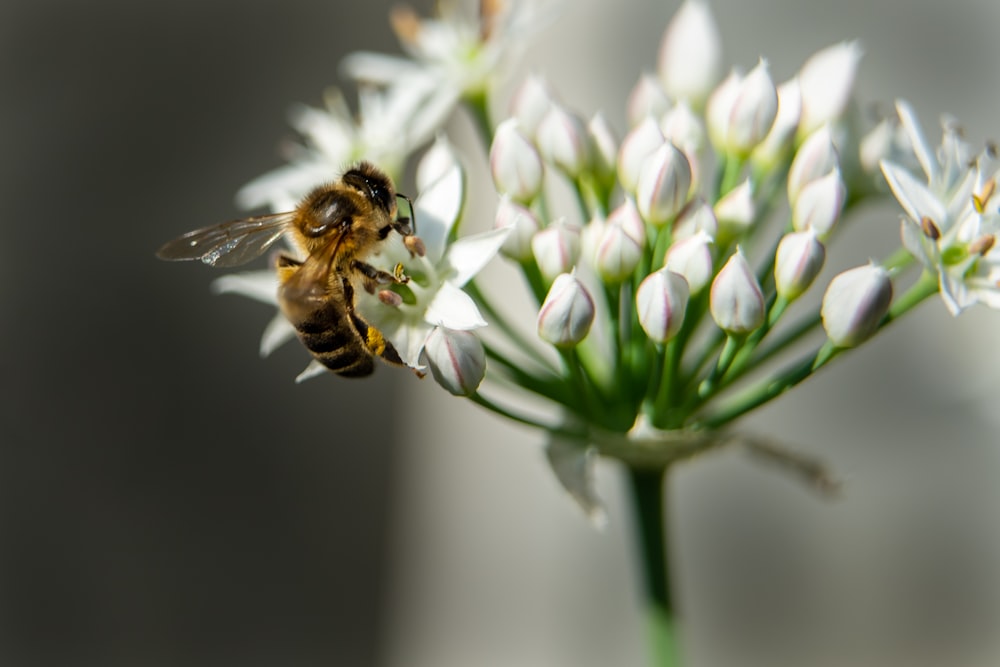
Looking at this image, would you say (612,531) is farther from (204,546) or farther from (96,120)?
(96,120)

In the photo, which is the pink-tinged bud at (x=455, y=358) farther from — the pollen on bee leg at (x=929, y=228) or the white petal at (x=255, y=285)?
the pollen on bee leg at (x=929, y=228)

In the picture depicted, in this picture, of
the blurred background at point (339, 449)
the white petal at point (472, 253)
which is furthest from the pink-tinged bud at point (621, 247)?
the blurred background at point (339, 449)

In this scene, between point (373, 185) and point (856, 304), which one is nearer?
point (856, 304)

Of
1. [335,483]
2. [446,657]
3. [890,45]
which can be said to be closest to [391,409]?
[335,483]

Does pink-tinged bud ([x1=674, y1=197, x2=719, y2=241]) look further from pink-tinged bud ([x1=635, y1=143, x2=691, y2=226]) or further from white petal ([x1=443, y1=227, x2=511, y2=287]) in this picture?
white petal ([x1=443, y1=227, x2=511, y2=287])

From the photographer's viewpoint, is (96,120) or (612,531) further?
(612,531)

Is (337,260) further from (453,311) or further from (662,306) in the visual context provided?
(662,306)

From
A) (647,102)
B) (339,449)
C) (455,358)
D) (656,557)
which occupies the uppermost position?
(339,449)

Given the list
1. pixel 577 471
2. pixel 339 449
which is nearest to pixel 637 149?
pixel 577 471
